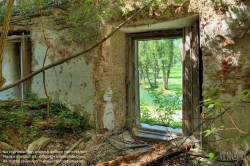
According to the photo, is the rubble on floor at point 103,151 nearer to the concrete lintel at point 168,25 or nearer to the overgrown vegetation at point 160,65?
the concrete lintel at point 168,25

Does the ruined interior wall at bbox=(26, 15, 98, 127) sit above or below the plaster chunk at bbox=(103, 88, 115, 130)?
above

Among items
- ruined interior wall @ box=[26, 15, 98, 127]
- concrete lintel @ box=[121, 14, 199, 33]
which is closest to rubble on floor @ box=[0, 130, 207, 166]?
ruined interior wall @ box=[26, 15, 98, 127]

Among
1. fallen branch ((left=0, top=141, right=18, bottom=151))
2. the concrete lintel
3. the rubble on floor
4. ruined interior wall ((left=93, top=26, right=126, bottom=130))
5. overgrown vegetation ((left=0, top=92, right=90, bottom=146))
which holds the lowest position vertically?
the rubble on floor

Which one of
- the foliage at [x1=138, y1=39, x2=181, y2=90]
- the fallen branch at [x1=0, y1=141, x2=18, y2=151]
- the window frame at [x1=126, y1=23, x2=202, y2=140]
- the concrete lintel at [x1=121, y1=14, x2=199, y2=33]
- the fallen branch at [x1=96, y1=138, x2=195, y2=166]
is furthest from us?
the foliage at [x1=138, y1=39, x2=181, y2=90]

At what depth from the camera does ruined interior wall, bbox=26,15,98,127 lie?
3.43 metres

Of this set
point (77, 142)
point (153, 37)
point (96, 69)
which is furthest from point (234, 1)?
point (77, 142)

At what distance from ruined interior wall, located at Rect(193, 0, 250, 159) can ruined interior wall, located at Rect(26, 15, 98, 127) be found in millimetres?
1640

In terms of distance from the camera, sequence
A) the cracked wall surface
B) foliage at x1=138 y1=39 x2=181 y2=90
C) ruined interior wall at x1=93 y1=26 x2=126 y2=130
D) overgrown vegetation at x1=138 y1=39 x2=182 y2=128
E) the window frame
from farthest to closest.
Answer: foliage at x1=138 y1=39 x2=181 y2=90
overgrown vegetation at x1=138 y1=39 x2=182 y2=128
ruined interior wall at x1=93 y1=26 x2=126 y2=130
the window frame
the cracked wall surface

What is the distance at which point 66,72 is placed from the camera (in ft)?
11.8

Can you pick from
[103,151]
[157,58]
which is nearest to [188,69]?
[103,151]

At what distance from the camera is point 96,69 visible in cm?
334

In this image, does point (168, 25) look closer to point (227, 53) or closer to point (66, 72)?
point (227, 53)

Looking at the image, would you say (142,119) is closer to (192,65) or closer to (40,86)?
(192,65)

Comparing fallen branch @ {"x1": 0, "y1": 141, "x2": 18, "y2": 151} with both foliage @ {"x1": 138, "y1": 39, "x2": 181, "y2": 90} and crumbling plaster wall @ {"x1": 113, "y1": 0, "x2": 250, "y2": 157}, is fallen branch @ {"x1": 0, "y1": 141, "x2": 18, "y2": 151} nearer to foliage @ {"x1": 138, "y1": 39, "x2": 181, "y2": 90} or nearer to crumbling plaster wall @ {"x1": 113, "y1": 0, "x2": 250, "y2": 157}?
crumbling plaster wall @ {"x1": 113, "y1": 0, "x2": 250, "y2": 157}
